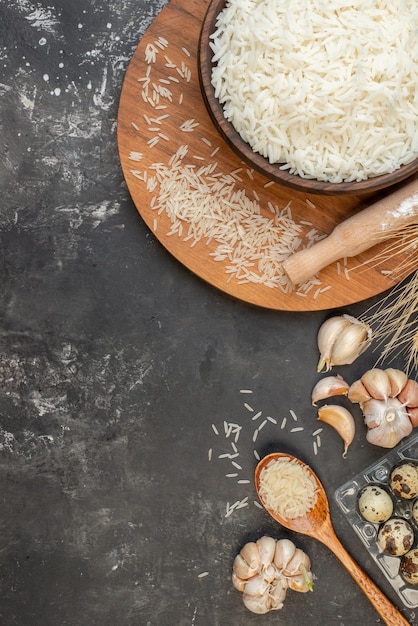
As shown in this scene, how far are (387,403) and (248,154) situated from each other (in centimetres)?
74

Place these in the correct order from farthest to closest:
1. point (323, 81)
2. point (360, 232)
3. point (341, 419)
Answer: point (341, 419) → point (360, 232) → point (323, 81)

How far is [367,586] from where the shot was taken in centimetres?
181

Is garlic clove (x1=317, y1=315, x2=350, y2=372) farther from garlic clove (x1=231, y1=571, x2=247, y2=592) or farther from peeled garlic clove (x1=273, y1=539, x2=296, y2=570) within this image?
garlic clove (x1=231, y1=571, x2=247, y2=592)

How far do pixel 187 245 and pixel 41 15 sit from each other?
0.75m

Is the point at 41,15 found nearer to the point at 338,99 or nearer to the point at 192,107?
the point at 192,107

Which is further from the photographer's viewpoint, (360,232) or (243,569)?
(243,569)

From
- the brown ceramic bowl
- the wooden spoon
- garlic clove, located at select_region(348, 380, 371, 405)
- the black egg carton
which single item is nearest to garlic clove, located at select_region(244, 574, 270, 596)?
the wooden spoon

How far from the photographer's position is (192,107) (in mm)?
1702

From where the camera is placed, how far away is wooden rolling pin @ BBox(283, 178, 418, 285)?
160 cm

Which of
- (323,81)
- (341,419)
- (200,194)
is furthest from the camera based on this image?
(341,419)

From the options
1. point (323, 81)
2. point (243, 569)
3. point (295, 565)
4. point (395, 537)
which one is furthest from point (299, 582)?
point (323, 81)

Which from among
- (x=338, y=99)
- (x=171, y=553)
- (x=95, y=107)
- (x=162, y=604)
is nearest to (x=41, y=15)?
(x=95, y=107)

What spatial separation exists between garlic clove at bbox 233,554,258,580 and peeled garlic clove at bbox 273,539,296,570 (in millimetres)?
60

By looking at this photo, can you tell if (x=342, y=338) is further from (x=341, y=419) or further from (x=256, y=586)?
(x=256, y=586)
